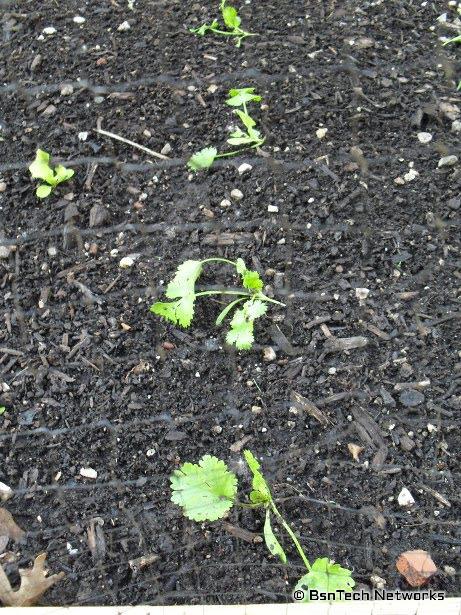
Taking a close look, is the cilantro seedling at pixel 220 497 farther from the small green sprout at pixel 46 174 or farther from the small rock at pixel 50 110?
the small rock at pixel 50 110

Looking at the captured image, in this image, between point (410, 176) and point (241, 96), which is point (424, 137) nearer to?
point (410, 176)

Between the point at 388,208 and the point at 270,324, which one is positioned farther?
the point at 388,208

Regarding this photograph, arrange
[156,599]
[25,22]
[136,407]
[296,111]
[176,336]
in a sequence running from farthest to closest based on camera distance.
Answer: [25,22] < [296,111] < [176,336] < [136,407] < [156,599]

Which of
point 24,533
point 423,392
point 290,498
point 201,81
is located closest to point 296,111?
point 201,81

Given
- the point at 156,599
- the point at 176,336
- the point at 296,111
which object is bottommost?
the point at 156,599

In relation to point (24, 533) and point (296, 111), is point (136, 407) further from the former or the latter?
point (296, 111)

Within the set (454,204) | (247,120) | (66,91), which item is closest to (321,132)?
(247,120)
